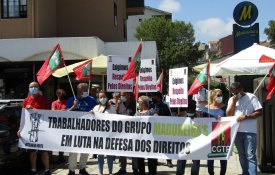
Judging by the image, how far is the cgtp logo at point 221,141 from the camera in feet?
27.1

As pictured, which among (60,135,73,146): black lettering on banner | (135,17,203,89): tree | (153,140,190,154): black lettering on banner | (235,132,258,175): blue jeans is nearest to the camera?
(235,132,258,175): blue jeans

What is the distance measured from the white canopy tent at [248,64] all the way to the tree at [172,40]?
129 ft

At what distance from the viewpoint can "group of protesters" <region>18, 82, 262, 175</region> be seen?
8.20m

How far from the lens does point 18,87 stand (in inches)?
851

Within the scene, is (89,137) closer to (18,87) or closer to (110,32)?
(18,87)

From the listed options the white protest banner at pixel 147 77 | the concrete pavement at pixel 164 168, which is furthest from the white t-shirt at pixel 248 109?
the white protest banner at pixel 147 77

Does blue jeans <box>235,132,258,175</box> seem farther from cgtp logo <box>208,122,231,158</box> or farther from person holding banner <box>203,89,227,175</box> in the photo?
person holding banner <box>203,89,227,175</box>

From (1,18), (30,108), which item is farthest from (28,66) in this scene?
(30,108)

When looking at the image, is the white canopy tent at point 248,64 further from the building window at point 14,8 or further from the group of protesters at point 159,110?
the building window at point 14,8

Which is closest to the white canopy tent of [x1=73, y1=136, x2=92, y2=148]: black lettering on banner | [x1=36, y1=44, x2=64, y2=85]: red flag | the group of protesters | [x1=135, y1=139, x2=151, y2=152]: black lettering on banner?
the group of protesters

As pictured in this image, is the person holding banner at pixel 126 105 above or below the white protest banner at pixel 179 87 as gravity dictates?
below

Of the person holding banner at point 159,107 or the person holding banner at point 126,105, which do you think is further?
the person holding banner at point 126,105

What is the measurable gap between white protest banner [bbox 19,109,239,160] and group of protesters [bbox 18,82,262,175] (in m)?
0.23

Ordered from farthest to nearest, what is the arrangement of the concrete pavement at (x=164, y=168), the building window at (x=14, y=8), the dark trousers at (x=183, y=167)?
the building window at (x=14, y=8), the concrete pavement at (x=164, y=168), the dark trousers at (x=183, y=167)
